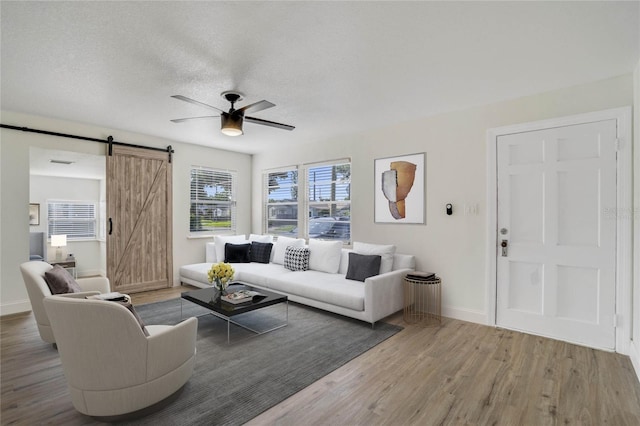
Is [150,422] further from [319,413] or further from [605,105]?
[605,105]

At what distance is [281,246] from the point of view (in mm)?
5520

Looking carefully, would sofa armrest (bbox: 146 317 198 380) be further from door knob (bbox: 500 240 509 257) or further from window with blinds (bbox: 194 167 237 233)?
window with blinds (bbox: 194 167 237 233)

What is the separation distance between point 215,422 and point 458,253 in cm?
325

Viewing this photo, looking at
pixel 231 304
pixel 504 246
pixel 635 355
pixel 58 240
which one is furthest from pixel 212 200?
pixel 635 355

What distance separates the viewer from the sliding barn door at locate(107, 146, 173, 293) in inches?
195

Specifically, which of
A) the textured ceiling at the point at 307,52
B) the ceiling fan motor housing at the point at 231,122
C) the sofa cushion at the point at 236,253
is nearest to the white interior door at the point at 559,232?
the textured ceiling at the point at 307,52

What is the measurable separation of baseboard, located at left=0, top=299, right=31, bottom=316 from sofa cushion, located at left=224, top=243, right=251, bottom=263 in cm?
271

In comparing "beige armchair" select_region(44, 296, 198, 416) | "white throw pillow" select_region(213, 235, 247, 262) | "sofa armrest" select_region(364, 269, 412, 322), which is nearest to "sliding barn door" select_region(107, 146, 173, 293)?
"white throw pillow" select_region(213, 235, 247, 262)

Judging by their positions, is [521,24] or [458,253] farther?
[458,253]

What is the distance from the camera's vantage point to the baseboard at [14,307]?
13.3 ft

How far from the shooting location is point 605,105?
10.0 feet

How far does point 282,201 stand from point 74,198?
461cm

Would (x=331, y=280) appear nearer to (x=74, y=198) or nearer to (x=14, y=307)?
(x=14, y=307)

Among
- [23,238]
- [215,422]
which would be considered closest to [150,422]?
[215,422]
